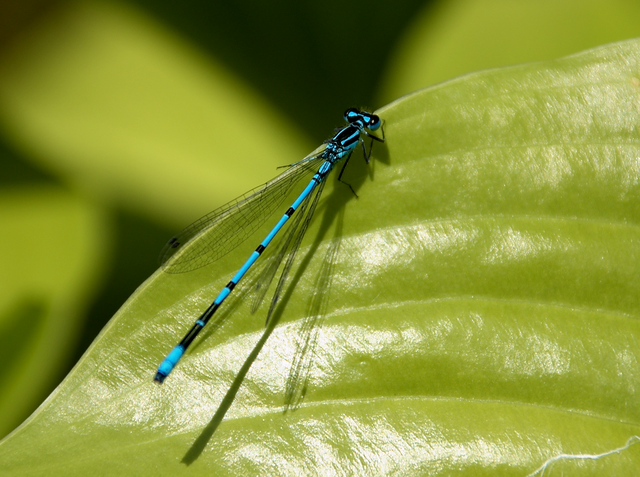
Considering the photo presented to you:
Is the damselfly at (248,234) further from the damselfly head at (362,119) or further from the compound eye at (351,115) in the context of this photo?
the compound eye at (351,115)

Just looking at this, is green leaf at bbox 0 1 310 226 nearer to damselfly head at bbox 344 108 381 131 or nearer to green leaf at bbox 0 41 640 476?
damselfly head at bbox 344 108 381 131

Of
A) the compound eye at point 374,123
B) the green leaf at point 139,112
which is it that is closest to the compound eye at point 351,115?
the compound eye at point 374,123

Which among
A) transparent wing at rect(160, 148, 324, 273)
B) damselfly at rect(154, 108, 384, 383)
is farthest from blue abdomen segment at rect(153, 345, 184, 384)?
transparent wing at rect(160, 148, 324, 273)

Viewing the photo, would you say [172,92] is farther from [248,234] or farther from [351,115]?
[248,234]

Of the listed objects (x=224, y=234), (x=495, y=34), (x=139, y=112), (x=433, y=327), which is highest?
(x=495, y=34)

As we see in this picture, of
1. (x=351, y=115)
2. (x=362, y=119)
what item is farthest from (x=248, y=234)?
(x=351, y=115)

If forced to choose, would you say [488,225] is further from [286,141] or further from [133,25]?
[133,25]
